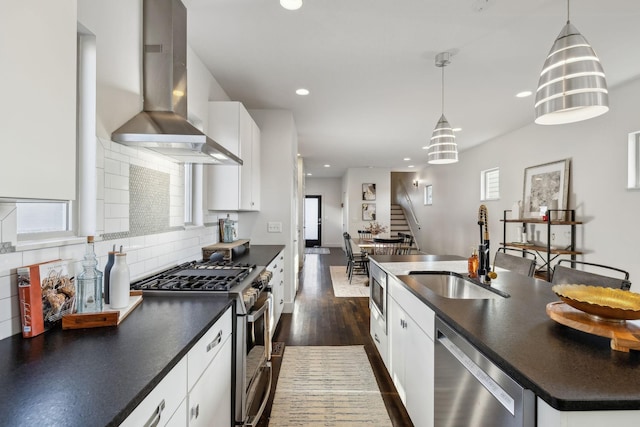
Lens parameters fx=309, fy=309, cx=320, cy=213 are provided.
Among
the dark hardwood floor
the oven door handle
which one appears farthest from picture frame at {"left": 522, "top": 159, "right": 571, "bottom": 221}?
the oven door handle

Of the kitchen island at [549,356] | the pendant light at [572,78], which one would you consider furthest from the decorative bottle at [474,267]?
the pendant light at [572,78]

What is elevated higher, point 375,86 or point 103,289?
point 375,86

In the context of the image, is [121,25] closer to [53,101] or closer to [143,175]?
[143,175]

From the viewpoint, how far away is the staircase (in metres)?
11.5

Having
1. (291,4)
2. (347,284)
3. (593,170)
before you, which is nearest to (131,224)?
(291,4)

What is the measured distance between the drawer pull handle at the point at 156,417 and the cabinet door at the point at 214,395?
23cm

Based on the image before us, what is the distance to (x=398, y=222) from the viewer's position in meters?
11.7

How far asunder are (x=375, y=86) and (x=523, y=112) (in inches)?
96.6

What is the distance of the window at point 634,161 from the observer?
3.33m

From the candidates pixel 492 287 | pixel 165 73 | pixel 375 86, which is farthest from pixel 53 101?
pixel 375 86

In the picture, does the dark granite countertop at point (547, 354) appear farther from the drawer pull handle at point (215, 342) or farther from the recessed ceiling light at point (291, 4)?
the recessed ceiling light at point (291, 4)

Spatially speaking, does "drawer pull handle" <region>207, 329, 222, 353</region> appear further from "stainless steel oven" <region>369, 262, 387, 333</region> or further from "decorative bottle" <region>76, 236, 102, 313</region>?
"stainless steel oven" <region>369, 262, 387, 333</region>

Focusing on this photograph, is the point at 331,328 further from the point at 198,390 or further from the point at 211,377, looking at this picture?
the point at 198,390

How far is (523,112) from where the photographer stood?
4.40 meters
